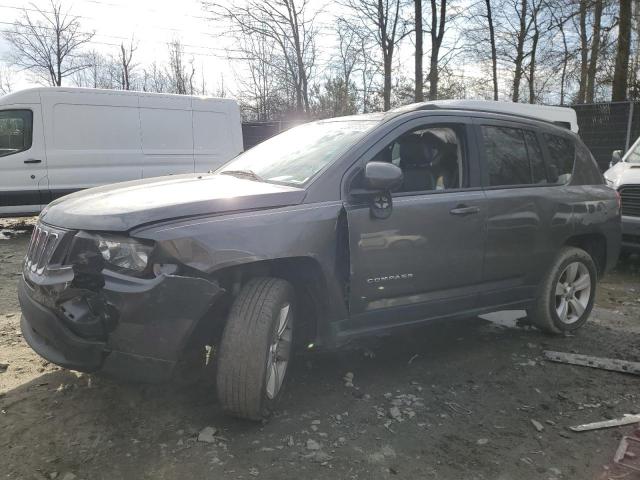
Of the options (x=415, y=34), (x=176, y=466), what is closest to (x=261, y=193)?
(x=176, y=466)

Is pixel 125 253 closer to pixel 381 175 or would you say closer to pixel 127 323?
pixel 127 323

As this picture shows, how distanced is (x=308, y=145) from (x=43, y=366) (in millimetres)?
2343

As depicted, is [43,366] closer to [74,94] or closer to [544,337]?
[544,337]

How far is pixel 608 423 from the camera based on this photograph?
120 inches

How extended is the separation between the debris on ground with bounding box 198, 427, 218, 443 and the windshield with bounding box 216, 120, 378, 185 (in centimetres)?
146

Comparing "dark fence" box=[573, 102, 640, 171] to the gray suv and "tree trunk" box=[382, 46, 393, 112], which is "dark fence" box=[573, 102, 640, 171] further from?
"tree trunk" box=[382, 46, 393, 112]

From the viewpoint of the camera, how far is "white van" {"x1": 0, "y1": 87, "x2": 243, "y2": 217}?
29.2 feet

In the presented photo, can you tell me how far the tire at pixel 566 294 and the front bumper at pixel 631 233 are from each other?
2.59m

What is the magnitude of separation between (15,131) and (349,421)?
8488 millimetres

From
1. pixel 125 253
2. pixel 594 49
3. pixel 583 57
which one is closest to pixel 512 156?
pixel 125 253

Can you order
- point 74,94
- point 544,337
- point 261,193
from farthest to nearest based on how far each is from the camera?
point 74,94, point 544,337, point 261,193

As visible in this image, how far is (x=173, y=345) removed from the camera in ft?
8.31

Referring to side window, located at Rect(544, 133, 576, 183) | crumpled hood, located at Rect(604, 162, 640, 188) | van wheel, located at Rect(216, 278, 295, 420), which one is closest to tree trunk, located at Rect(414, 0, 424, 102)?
crumpled hood, located at Rect(604, 162, 640, 188)

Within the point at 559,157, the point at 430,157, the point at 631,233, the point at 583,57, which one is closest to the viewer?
the point at 430,157
